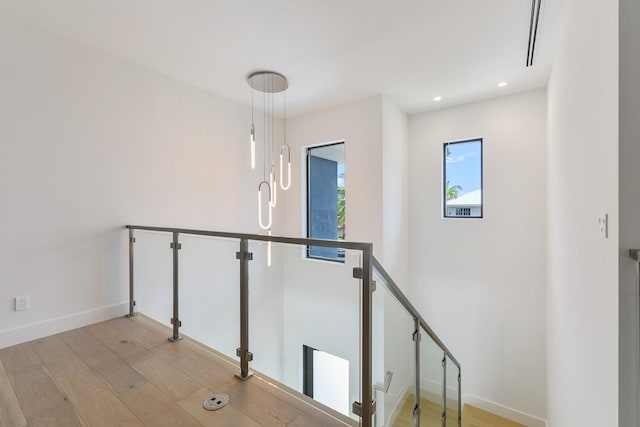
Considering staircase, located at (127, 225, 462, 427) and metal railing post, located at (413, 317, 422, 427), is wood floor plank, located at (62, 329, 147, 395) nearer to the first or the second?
staircase, located at (127, 225, 462, 427)

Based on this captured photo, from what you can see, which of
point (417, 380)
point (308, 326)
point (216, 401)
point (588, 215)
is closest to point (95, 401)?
point (216, 401)

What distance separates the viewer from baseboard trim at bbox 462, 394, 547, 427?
384 cm

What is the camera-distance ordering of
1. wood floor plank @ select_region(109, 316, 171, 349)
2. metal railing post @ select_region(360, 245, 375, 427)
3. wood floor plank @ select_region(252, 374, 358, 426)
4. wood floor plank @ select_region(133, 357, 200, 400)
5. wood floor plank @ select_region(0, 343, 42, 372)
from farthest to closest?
wood floor plank @ select_region(109, 316, 171, 349), wood floor plank @ select_region(0, 343, 42, 372), wood floor plank @ select_region(133, 357, 200, 400), wood floor plank @ select_region(252, 374, 358, 426), metal railing post @ select_region(360, 245, 375, 427)

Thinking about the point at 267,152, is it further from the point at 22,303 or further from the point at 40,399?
the point at 40,399

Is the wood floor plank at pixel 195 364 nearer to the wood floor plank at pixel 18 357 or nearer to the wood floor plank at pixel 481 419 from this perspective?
the wood floor plank at pixel 18 357

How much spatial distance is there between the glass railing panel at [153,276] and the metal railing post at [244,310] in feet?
3.75

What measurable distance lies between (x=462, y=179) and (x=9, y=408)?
5341 mm

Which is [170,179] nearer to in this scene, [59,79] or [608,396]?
[59,79]

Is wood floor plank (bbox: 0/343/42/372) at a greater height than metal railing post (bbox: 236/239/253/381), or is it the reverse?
metal railing post (bbox: 236/239/253/381)

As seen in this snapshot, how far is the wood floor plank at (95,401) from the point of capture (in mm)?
1533

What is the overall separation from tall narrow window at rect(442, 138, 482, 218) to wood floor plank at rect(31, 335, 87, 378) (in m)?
4.83

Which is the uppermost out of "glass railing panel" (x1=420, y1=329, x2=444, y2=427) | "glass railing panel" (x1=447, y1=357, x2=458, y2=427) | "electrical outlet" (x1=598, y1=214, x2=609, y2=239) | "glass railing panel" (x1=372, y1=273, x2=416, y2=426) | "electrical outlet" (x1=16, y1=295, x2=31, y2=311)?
"electrical outlet" (x1=598, y1=214, x2=609, y2=239)

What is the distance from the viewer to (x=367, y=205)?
13.7 ft

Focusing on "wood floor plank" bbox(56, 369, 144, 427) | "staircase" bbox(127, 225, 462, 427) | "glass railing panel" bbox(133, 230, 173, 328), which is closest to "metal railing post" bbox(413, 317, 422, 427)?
"staircase" bbox(127, 225, 462, 427)
